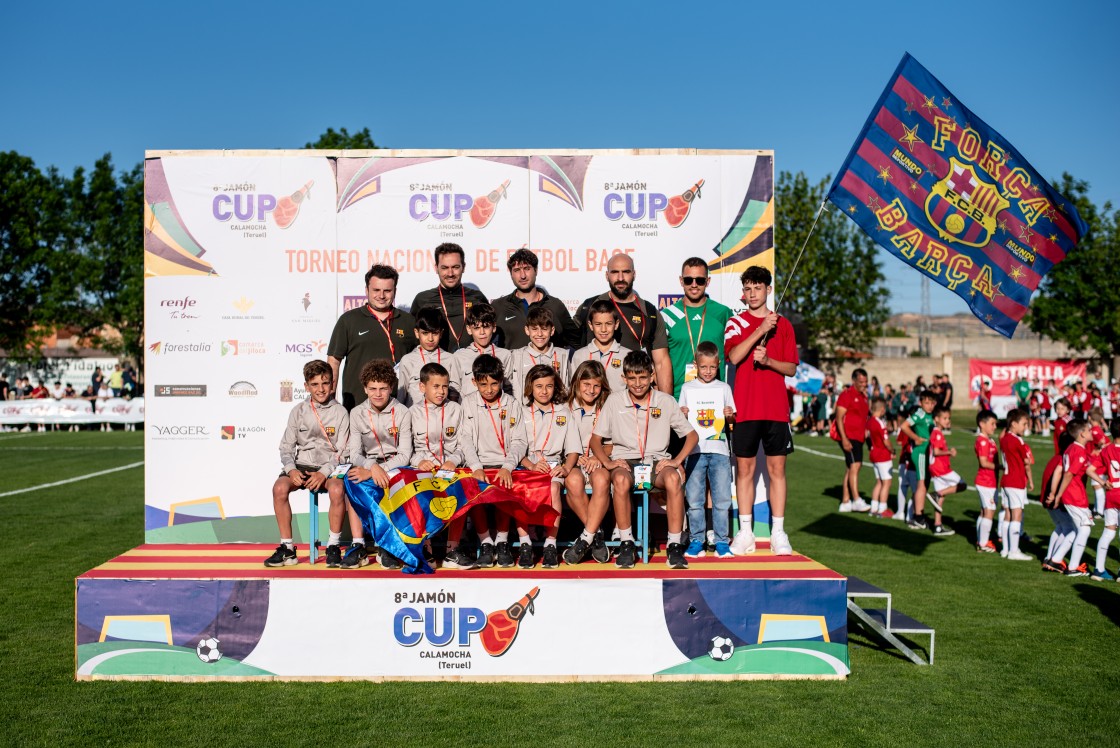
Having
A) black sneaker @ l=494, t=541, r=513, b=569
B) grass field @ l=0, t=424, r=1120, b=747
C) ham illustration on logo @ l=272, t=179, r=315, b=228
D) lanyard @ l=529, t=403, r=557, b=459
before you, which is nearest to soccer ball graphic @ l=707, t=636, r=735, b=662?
grass field @ l=0, t=424, r=1120, b=747

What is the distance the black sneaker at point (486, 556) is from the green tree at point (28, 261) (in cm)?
4372

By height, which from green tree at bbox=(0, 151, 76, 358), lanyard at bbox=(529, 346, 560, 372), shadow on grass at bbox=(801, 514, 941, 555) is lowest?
shadow on grass at bbox=(801, 514, 941, 555)

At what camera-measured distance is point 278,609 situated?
249 inches

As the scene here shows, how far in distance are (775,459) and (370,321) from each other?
11.7 feet

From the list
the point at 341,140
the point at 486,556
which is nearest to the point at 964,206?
the point at 486,556

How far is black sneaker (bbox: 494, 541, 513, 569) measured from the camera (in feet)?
21.8

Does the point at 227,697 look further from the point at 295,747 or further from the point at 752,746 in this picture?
the point at 752,746

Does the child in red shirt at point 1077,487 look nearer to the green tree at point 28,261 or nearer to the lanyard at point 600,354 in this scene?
the lanyard at point 600,354

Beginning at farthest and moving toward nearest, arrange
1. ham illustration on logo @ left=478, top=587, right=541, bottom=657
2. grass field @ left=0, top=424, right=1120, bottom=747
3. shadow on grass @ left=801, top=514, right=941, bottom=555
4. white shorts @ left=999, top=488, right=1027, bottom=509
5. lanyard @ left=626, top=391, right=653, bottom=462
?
shadow on grass @ left=801, top=514, right=941, bottom=555, white shorts @ left=999, top=488, right=1027, bottom=509, lanyard @ left=626, top=391, right=653, bottom=462, ham illustration on logo @ left=478, top=587, right=541, bottom=657, grass field @ left=0, top=424, right=1120, bottom=747

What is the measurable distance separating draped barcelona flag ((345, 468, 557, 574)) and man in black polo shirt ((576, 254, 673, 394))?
144 centimetres

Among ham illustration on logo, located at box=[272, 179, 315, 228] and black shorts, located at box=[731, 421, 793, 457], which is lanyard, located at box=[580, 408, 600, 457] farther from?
ham illustration on logo, located at box=[272, 179, 315, 228]

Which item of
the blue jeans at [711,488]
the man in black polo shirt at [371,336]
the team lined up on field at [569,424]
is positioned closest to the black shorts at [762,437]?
the team lined up on field at [569,424]

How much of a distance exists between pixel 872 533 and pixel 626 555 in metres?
6.89

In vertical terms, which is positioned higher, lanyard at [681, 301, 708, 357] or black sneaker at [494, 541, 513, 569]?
lanyard at [681, 301, 708, 357]
